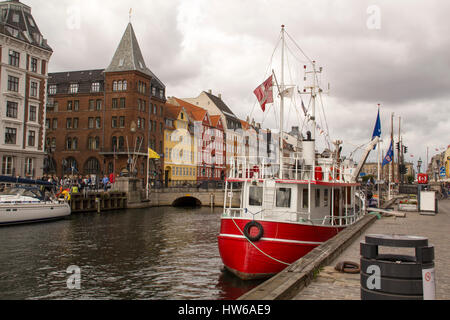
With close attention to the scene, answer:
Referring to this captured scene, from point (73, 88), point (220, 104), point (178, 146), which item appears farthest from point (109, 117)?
point (220, 104)

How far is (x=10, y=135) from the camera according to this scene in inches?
2025

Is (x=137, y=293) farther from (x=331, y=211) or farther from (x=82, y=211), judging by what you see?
(x=82, y=211)

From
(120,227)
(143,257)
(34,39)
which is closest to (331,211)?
(143,257)

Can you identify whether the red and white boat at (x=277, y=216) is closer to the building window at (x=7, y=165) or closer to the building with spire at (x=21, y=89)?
the building with spire at (x=21, y=89)

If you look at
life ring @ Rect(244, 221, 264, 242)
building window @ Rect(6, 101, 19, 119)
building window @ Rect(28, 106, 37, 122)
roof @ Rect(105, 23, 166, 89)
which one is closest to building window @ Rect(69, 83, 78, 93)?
roof @ Rect(105, 23, 166, 89)

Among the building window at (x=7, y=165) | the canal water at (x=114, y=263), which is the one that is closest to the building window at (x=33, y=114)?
the building window at (x=7, y=165)

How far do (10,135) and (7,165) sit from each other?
3.76 meters

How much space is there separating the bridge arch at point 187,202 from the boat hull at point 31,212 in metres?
27.6

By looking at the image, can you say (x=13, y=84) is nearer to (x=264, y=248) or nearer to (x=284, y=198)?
(x=284, y=198)

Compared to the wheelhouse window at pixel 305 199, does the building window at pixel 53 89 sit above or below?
above

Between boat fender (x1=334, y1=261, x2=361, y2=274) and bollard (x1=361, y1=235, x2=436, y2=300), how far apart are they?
499 centimetres

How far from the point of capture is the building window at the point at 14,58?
168 feet

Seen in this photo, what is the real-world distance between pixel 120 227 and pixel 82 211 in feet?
45.7

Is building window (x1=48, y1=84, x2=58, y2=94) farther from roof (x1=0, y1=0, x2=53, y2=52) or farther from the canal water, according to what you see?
the canal water
